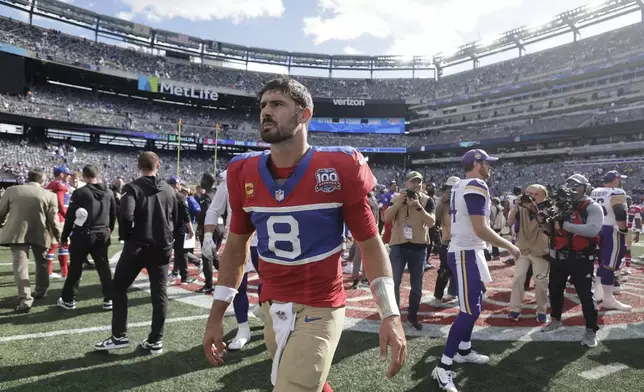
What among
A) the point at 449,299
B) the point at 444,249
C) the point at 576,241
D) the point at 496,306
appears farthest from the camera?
the point at 449,299

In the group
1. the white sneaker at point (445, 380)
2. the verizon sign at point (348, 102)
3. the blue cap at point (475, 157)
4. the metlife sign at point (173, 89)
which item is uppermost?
the verizon sign at point (348, 102)

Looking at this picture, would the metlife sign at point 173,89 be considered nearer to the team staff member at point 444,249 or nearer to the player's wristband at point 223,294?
the team staff member at point 444,249

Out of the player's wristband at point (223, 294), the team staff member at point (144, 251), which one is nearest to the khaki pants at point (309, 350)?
the player's wristband at point (223, 294)

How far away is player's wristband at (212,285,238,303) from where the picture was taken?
2.29 meters

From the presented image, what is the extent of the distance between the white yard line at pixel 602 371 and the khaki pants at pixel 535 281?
5.01 ft

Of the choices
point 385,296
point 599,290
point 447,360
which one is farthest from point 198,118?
point 385,296

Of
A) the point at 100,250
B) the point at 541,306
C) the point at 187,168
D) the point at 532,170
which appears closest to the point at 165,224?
the point at 100,250

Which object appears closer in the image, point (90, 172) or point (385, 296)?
point (385, 296)

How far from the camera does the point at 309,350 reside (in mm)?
1952

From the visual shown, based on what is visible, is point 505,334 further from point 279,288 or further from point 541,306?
point 279,288

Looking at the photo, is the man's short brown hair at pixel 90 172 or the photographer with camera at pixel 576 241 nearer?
the photographer with camera at pixel 576 241

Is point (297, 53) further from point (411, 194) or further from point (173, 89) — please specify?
point (411, 194)

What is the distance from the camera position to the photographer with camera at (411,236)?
17.9ft

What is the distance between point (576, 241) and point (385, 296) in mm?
4136
